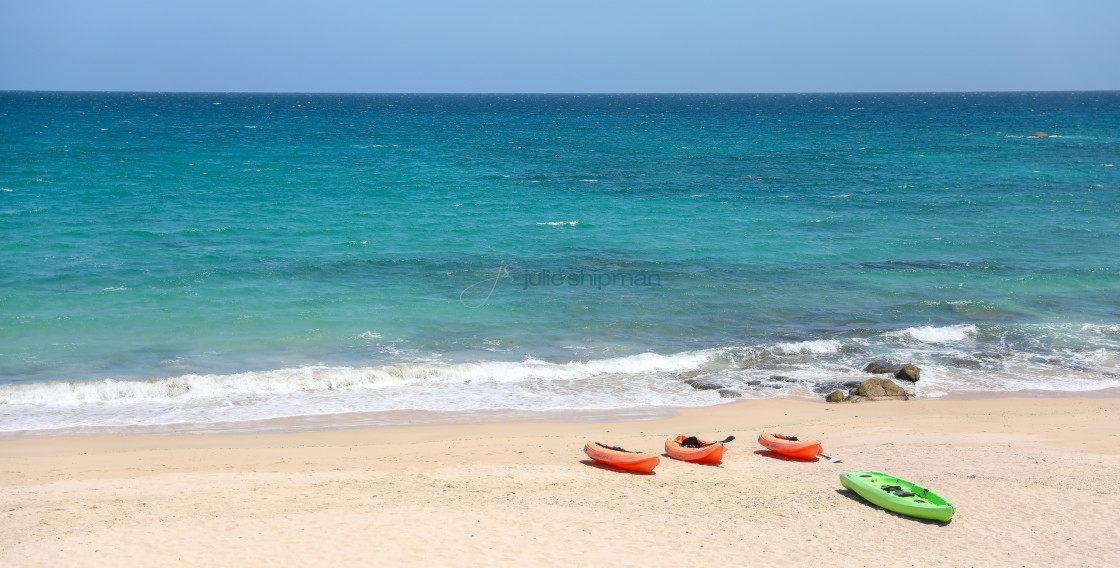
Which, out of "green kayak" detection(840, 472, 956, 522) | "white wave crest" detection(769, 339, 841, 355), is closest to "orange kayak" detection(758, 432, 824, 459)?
"green kayak" detection(840, 472, 956, 522)

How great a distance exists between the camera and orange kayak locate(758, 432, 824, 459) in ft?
44.9

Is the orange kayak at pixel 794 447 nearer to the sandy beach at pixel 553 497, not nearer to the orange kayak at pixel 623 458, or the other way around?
the sandy beach at pixel 553 497

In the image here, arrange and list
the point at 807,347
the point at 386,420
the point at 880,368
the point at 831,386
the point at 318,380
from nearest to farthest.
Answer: the point at 386,420
the point at 318,380
the point at 831,386
the point at 880,368
the point at 807,347

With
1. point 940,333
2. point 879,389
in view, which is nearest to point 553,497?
point 879,389

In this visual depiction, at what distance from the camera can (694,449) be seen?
13.5 metres

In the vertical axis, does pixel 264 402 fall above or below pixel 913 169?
below

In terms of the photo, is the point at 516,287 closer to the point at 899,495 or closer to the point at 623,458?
the point at 623,458

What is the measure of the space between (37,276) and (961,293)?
28.5 meters

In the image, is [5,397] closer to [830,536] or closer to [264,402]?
[264,402]

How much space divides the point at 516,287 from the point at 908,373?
39.1 ft

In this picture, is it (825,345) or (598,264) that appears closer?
(825,345)

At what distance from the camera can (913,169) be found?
54781 mm

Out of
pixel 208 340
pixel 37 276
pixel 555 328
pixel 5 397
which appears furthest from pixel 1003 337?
pixel 37 276

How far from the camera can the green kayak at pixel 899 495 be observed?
11156mm
